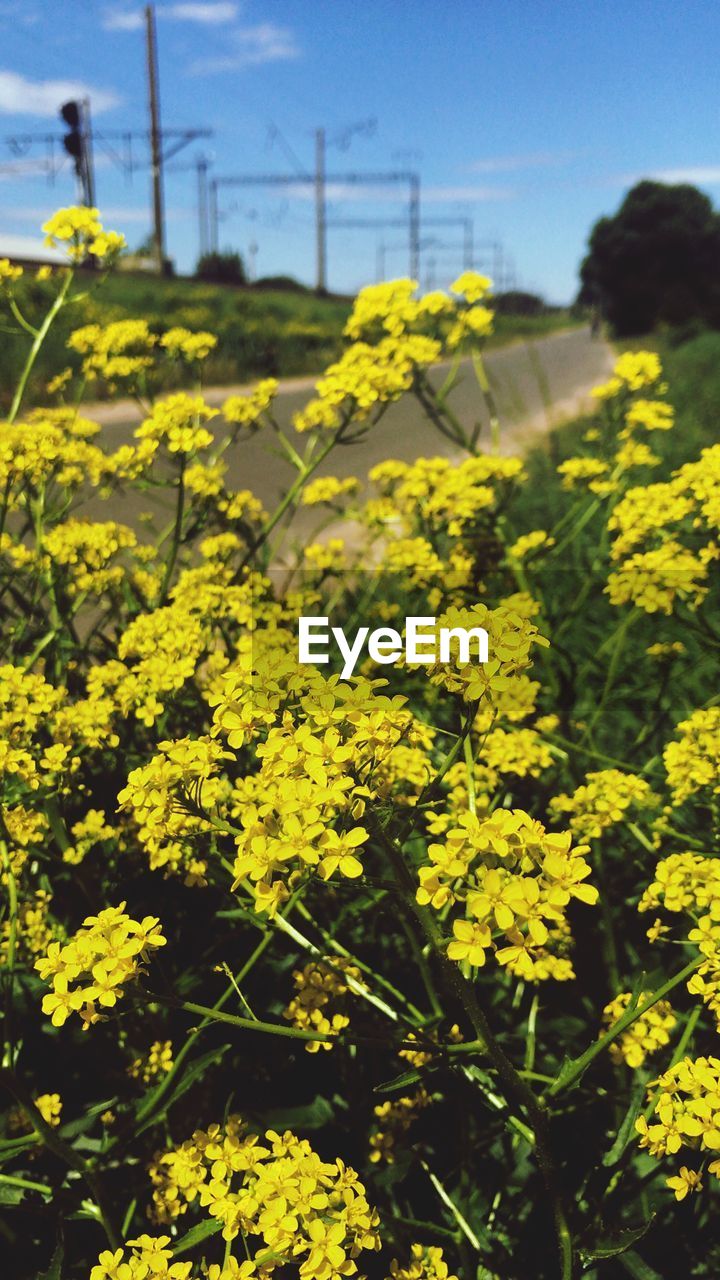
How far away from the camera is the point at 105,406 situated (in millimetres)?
13875

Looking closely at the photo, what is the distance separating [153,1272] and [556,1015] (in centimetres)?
104

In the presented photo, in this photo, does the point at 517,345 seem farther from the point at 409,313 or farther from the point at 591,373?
the point at 409,313

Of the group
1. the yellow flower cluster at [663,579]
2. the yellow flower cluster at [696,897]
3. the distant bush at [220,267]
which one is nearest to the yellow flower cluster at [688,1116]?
the yellow flower cluster at [696,897]

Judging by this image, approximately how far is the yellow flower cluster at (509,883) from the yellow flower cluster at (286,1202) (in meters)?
0.37

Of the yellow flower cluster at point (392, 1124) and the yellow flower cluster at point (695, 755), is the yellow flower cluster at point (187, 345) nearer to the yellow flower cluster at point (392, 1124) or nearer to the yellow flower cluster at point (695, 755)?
the yellow flower cluster at point (695, 755)

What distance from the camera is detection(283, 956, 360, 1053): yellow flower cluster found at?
1.44 metres

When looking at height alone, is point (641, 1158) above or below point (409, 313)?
below

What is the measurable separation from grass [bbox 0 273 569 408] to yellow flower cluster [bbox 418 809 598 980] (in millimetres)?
12893

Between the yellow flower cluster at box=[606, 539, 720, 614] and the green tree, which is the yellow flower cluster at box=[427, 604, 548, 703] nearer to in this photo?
the yellow flower cluster at box=[606, 539, 720, 614]

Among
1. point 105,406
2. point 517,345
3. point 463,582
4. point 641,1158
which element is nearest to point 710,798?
point 641,1158

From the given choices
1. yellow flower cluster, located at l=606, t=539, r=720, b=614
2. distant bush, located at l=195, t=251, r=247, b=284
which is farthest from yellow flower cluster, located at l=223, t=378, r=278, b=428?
distant bush, located at l=195, t=251, r=247, b=284

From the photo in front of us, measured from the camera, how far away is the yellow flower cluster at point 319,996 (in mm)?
1442

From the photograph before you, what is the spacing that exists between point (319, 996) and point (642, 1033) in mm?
530

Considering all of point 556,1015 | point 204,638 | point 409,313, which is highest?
point 409,313
